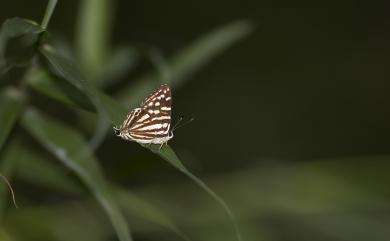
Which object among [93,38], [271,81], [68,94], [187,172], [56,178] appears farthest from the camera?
[271,81]

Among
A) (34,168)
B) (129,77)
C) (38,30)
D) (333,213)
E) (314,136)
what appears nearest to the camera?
(38,30)

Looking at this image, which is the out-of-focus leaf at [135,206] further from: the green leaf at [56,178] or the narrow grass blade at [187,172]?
the narrow grass blade at [187,172]

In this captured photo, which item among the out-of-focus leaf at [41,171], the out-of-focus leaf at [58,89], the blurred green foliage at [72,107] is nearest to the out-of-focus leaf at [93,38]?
the blurred green foliage at [72,107]

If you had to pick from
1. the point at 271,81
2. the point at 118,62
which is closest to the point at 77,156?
the point at 118,62

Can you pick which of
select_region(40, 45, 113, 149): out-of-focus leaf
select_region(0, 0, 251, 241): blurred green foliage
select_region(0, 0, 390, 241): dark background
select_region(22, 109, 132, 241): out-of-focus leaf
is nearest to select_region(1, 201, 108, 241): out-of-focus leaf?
select_region(0, 0, 251, 241): blurred green foliage

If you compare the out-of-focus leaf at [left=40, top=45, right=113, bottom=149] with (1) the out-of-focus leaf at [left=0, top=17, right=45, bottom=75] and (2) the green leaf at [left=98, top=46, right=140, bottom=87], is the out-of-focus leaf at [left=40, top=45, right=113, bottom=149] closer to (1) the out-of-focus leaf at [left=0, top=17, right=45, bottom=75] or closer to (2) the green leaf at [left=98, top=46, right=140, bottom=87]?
(1) the out-of-focus leaf at [left=0, top=17, right=45, bottom=75]

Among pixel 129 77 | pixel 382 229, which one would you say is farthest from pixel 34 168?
pixel 129 77

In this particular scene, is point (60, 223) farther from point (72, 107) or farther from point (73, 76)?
point (73, 76)

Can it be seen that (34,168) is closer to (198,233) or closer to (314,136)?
(198,233)
